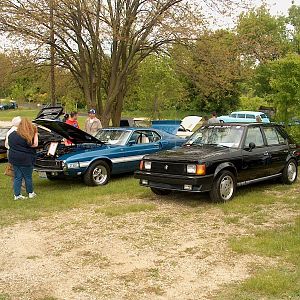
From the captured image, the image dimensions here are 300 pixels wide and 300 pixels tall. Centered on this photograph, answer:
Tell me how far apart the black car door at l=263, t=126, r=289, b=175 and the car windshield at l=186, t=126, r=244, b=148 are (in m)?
0.90

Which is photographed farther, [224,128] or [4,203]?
[224,128]

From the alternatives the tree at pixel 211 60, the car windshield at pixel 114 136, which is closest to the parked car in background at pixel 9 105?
the tree at pixel 211 60

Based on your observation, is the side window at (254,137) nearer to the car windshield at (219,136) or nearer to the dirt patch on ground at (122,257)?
the car windshield at (219,136)

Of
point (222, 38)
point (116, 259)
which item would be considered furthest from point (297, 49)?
point (116, 259)

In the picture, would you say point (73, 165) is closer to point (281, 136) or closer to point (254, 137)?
point (254, 137)

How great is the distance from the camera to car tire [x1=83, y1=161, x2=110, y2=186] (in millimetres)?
10047

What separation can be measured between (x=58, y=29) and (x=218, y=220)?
442 inches

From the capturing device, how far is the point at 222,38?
17703 millimetres

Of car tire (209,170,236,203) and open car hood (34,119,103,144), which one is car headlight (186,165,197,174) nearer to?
car tire (209,170,236,203)

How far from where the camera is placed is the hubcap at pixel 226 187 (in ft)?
27.0

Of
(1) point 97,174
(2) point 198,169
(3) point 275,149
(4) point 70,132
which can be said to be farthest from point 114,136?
(3) point 275,149

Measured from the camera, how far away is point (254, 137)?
9.34 meters

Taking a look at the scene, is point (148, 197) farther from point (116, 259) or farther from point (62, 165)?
point (116, 259)

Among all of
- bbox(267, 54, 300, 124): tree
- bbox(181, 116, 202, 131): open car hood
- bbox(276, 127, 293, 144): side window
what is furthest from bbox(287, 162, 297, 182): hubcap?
bbox(181, 116, 202, 131): open car hood
